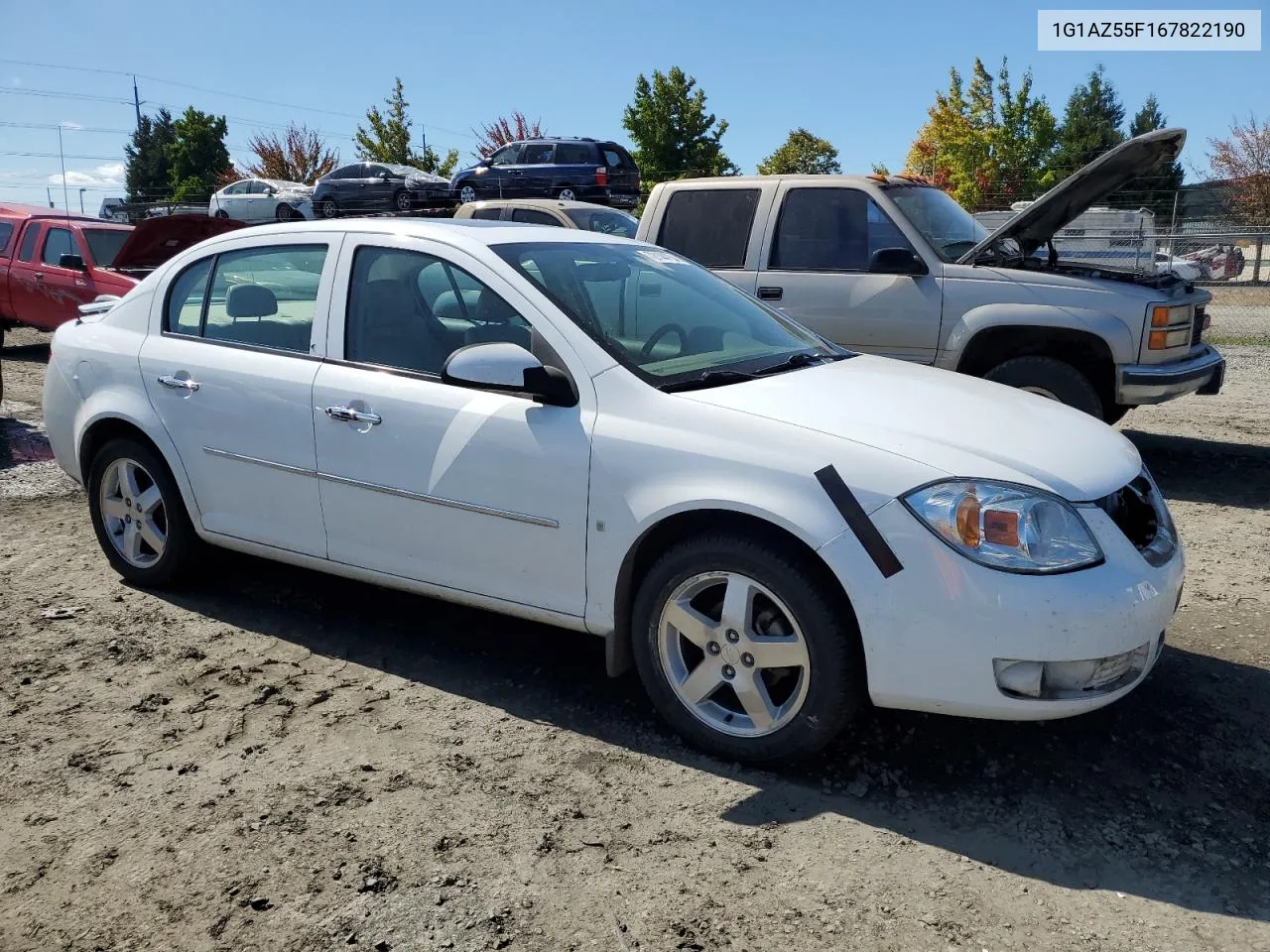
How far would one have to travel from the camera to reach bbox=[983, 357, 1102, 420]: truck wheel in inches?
281

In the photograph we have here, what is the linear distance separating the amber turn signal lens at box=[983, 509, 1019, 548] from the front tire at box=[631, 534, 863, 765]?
47 centimetres

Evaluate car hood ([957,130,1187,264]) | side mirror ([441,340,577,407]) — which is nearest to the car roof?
side mirror ([441,340,577,407])

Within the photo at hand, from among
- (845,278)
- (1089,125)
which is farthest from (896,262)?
(1089,125)

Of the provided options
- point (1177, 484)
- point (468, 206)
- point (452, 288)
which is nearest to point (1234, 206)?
point (468, 206)

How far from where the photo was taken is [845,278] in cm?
768

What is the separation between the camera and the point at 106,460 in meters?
4.96

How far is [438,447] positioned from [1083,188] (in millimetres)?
5190

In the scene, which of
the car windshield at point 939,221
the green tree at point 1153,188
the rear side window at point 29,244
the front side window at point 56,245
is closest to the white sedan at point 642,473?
the car windshield at point 939,221

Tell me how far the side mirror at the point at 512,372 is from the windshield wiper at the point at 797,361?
2.35 ft

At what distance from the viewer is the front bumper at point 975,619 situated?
301 centimetres

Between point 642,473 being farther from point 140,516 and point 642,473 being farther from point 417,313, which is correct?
point 140,516

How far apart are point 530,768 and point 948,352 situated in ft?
16.4

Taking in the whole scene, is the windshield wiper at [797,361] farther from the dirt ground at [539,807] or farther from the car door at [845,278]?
the car door at [845,278]

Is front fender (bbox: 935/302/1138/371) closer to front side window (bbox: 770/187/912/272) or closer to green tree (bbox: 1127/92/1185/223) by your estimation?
front side window (bbox: 770/187/912/272)
